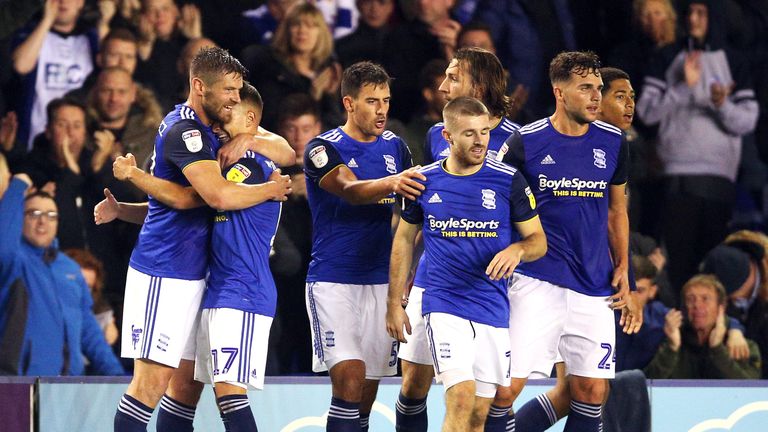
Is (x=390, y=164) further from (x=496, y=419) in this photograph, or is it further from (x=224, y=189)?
(x=496, y=419)

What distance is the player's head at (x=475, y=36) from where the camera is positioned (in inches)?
340

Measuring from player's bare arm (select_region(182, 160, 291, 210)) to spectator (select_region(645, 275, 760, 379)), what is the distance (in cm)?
369

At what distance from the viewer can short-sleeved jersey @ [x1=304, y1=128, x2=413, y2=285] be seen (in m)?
5.91

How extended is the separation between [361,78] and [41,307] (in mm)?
3196

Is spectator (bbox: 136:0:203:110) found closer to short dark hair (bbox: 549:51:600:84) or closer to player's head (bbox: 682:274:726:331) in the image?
short dark hair (bbox: 549:51:600:84)

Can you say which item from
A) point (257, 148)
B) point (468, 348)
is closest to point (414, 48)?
point (257, 148)

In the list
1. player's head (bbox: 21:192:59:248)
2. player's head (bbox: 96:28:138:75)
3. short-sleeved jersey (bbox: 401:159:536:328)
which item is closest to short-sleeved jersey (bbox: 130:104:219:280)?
short-sleeved jersey (bbox: 401:159:536:328)

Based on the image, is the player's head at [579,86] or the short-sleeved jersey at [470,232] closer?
the short-sleeved jersey at [470,232]

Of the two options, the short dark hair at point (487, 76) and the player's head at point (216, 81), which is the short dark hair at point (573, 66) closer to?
the short dark hair at point (487, 76)

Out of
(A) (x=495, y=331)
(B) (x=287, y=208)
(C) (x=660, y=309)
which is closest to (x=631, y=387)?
(C) (x=660, y=309)

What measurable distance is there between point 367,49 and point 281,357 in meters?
2.36

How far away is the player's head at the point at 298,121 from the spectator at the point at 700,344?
2.82 meters

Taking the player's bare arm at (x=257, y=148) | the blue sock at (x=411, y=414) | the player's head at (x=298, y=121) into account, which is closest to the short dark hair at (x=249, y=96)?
the player's bare arm at (x=257, y=148)

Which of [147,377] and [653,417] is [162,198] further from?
[653,417]
